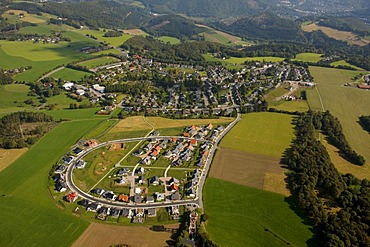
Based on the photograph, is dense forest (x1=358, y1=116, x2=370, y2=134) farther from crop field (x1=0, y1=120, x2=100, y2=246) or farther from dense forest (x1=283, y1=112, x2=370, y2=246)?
crop field (x1=0, y1=120, x2=100, y2=246)

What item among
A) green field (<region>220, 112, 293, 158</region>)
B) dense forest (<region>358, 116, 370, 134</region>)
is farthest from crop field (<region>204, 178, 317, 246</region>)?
dense forest (<region>358, 116, 370, 134</region>)

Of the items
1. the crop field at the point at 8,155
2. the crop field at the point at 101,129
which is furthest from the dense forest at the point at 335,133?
the crop field at the point at 8,155

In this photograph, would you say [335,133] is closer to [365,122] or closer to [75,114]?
[365,122]

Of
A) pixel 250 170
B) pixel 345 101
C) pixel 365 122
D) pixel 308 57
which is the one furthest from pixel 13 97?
pixel 308 57

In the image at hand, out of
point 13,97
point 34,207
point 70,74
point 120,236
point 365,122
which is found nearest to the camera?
point 120,236

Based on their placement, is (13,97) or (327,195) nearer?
(327,195)

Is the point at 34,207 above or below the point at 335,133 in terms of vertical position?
below
